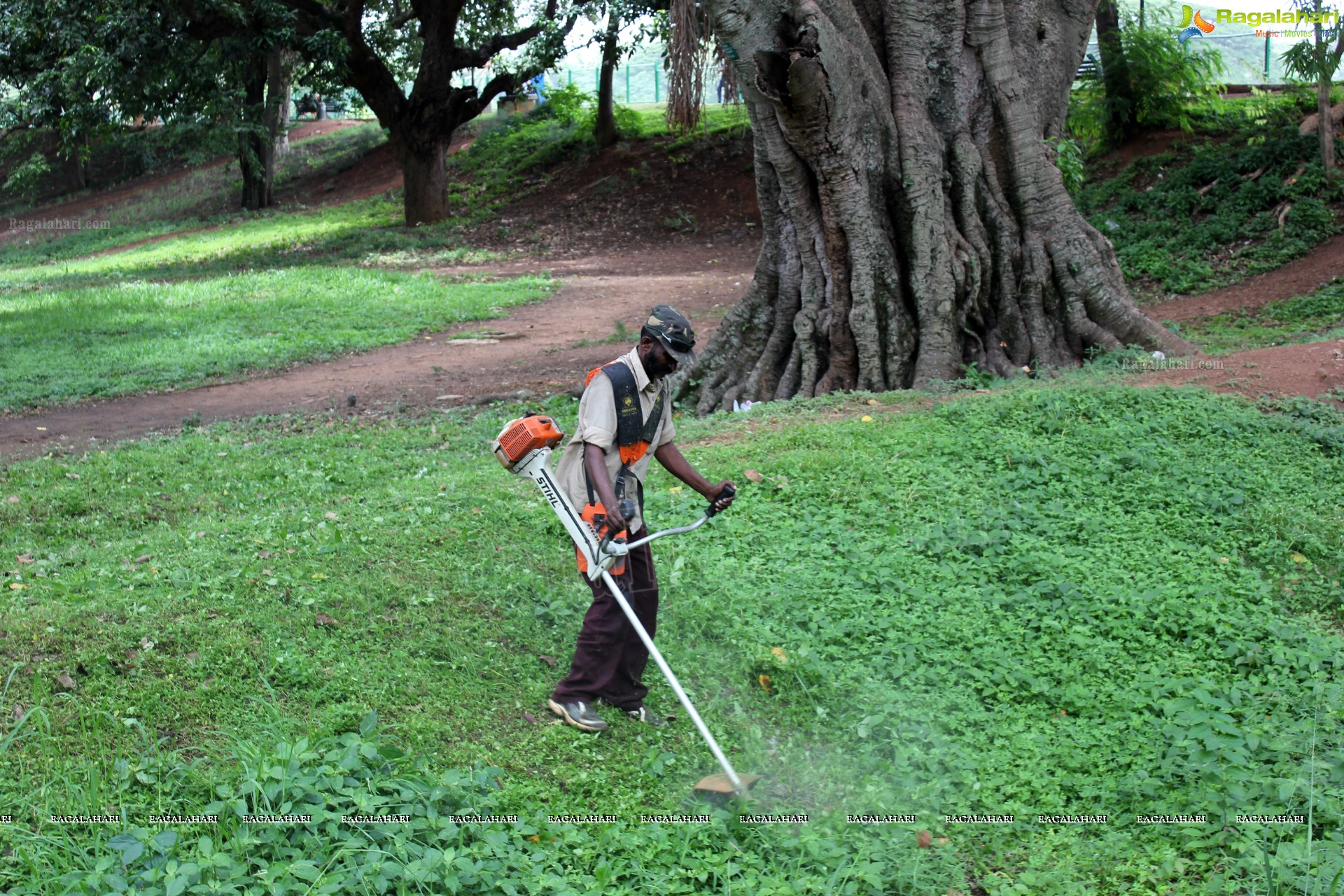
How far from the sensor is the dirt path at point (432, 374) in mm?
9492

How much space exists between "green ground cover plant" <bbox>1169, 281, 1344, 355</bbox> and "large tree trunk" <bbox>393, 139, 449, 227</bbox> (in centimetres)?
1583

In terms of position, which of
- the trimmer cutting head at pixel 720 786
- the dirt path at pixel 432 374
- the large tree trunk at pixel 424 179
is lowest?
the trimmer cutting head at pixel 720 786

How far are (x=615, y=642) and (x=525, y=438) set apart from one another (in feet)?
3.03

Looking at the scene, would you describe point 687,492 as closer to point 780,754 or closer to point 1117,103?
point 780,754

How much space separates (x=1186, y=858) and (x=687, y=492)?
132 inches

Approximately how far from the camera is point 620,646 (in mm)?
4305

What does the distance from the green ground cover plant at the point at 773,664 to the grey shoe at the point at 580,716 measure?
56 millimetres

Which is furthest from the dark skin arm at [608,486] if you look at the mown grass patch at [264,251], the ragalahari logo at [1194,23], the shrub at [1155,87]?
the ragalahari logo at [1194,23]

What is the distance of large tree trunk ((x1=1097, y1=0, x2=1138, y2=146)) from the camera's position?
16781 mm

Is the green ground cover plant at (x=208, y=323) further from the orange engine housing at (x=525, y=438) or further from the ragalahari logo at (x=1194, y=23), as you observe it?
the ragalahari logo at (x=1194, y=23)

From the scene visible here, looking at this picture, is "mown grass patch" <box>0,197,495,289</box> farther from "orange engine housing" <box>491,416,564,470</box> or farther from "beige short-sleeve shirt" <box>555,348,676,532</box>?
"orange engine housing" <box>491,416,564,470</box>

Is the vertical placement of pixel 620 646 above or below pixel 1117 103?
below

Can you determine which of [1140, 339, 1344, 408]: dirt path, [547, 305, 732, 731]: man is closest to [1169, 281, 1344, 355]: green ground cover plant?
[1140, 339, 1344, 408]: dirt path

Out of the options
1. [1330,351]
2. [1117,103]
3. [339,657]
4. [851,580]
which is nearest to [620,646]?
[339,657]
